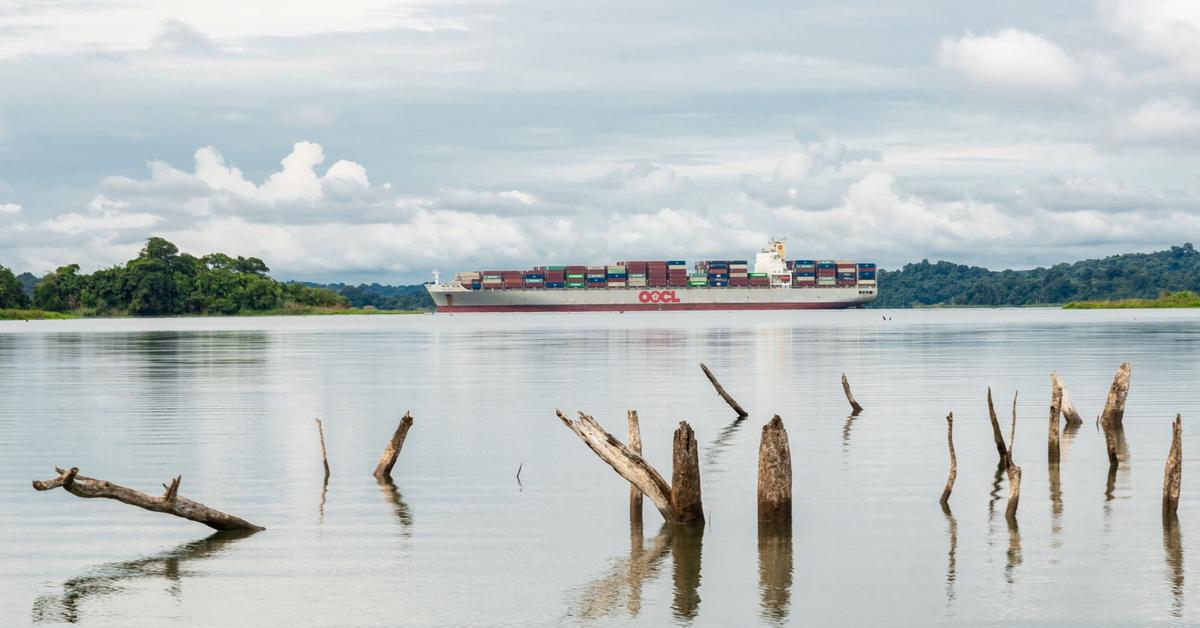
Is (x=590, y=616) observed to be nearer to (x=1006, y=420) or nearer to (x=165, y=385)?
(x=1006, y=420)

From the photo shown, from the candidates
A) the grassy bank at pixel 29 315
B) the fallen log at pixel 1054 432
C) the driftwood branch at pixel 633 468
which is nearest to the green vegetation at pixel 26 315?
the grassy bank at pixel 29 315

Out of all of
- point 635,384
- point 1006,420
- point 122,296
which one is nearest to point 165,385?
point 635,384

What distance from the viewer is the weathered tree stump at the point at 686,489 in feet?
52.4

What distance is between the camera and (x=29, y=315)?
179 meters

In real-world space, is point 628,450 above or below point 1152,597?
above

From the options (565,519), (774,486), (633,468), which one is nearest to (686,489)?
(633,468)

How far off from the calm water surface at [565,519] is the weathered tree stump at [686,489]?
40 cm

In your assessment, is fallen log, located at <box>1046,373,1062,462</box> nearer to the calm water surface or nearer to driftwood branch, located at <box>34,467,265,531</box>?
the calm water surface

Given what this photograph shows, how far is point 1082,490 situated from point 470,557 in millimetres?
9788

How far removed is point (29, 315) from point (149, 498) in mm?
178538

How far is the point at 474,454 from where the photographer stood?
2448 centimetres

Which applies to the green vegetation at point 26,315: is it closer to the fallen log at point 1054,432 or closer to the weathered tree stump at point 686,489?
the fallen log at point 1054,432

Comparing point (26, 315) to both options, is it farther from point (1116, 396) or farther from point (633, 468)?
point (633, 468)

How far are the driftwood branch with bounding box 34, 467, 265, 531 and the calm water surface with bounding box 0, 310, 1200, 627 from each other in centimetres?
29
